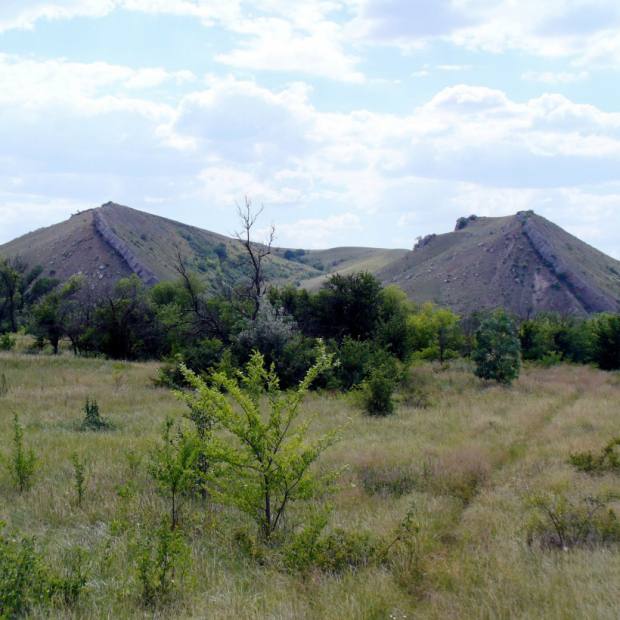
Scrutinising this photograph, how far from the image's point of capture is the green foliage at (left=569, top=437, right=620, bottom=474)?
11.4 m

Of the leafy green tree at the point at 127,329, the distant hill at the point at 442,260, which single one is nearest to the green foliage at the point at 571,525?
the leafy green tree at the point at 127,329

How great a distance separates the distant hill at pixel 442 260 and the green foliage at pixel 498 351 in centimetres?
5083

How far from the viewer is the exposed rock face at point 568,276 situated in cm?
8200

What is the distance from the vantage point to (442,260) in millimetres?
106688

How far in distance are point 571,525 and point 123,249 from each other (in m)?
91.5

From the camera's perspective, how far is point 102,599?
5.96m

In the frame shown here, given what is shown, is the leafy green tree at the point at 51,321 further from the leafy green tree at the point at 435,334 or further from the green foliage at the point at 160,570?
the green foliage at the point at 160,570

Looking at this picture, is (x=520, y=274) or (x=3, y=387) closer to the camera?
(x=3, y=387)

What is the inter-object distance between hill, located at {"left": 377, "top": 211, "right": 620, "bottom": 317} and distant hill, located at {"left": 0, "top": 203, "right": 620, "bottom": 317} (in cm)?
15

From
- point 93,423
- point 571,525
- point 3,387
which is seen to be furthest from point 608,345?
point 3,387

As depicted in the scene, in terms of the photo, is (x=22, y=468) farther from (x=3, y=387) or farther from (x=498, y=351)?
(x=498, y=351)

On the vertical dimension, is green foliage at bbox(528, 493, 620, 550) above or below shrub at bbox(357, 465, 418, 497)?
above

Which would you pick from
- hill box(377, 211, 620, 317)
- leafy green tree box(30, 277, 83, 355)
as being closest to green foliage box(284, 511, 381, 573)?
leafy green tree box(30, 277, 83, 355)

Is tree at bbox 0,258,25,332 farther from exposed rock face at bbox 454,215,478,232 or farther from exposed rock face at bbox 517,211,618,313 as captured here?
exposed rock face at bbox 454,215,478,232
